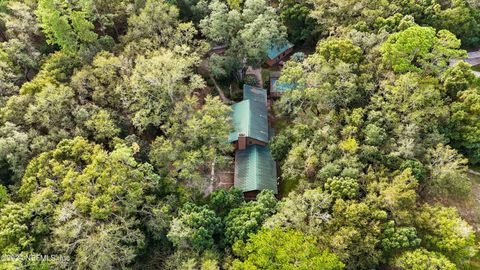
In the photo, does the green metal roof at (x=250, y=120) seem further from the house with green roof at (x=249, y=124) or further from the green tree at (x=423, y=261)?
the green tree at (x=423, y=261)

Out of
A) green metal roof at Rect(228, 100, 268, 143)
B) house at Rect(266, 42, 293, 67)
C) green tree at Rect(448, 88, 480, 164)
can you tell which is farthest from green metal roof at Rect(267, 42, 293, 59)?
green tree at Rect(448, 88, 480, 164)

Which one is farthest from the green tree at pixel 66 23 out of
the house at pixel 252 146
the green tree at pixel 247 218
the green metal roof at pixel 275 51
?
the green tree at pixel 247 218

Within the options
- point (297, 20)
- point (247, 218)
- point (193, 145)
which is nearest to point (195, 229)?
point (247, 218)

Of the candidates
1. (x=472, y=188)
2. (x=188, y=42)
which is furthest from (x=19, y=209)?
(x=472, y=188)

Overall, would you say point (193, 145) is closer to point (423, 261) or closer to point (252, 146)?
point (252, 146)

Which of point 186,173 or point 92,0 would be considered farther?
point 92,0

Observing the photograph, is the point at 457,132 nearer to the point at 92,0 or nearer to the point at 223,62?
the point at 223,62

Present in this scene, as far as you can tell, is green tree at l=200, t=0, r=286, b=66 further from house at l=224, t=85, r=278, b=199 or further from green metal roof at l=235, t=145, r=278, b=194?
green metal roof at l=235, t=145, r=278, b=194
